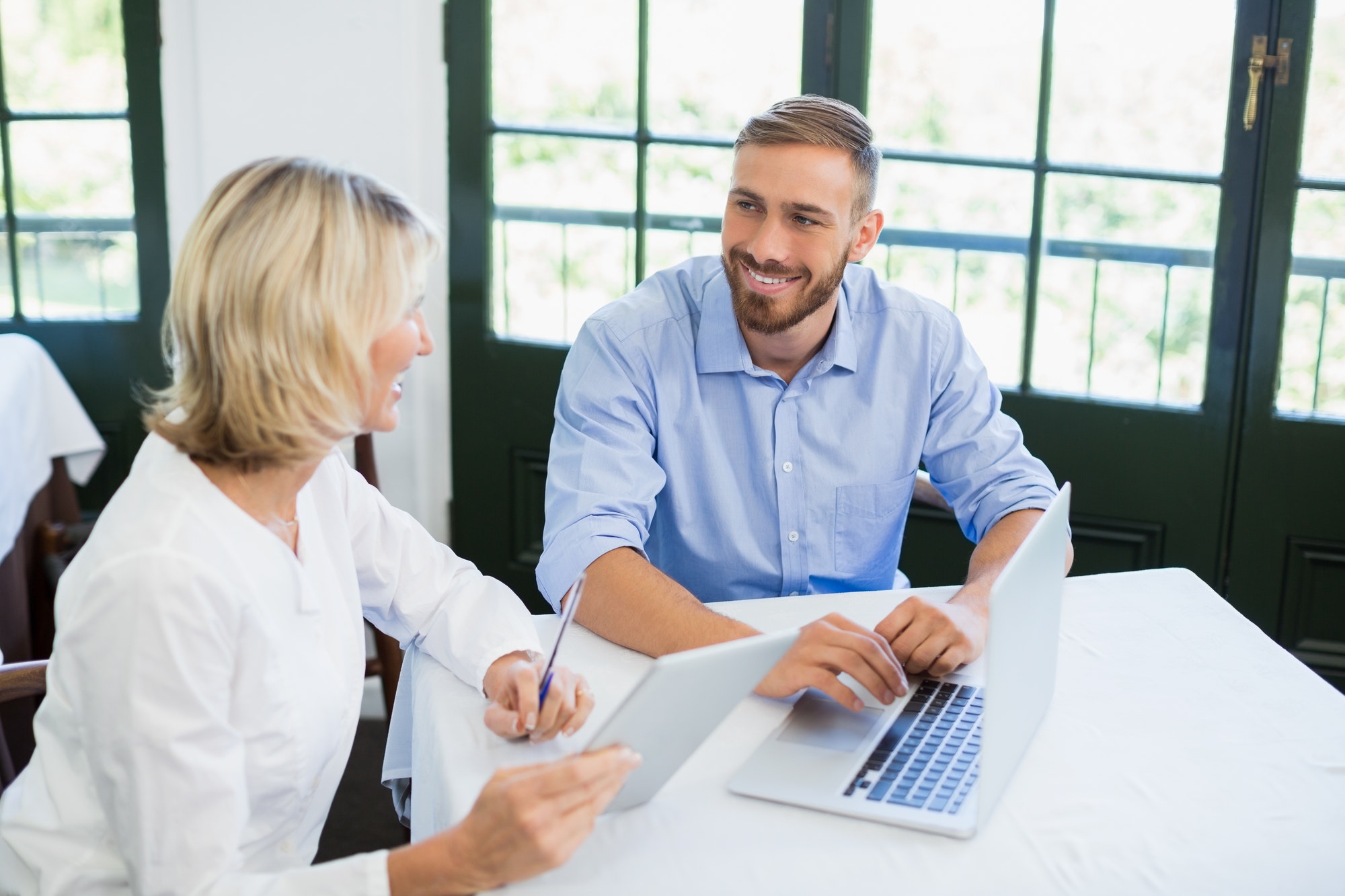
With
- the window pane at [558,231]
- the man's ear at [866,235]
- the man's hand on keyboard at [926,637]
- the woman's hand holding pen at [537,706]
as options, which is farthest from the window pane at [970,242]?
the woman's hand holding pen at [537,706]

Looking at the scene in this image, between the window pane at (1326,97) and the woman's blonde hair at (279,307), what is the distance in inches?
74.3

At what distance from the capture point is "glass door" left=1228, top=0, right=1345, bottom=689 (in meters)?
2.35

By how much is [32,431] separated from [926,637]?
196 cm

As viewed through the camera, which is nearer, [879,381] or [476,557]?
[879,381]

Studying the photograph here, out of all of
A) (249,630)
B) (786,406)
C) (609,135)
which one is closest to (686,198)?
(609,135)

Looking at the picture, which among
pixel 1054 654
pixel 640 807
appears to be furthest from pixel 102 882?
pixel 1054 654

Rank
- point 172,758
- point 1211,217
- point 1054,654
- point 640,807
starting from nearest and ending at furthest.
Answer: point 172,758 < point 640,807 < point 1054,654 < point 1211,217

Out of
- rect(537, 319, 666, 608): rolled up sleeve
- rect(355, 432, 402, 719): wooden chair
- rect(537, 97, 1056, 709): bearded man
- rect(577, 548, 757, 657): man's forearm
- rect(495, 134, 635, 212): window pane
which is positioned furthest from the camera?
rect(495, 134, 635, 212): window pane

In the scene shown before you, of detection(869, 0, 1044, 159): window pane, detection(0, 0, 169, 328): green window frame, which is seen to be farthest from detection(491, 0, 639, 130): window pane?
detection(0, 0, 169, 328): green window frame

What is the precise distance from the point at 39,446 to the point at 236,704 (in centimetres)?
177

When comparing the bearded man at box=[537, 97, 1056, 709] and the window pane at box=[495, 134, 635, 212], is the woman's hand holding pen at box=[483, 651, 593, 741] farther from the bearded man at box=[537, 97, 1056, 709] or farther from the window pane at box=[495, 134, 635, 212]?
the window pane at box=[495, 134, 635, 212]

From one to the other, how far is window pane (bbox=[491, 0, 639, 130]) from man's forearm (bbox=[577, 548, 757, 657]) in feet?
A: 4.83

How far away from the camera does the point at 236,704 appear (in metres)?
1.10

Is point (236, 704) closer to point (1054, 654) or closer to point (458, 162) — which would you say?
point (1054, 654)
